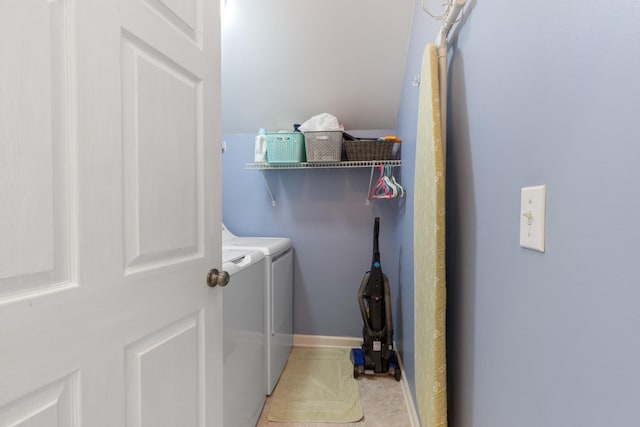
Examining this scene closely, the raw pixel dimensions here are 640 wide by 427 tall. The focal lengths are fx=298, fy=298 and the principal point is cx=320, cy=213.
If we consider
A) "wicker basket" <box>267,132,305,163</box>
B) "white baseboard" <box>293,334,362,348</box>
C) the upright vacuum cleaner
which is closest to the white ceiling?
"wicker basket" <box>267,132,305,163</box>

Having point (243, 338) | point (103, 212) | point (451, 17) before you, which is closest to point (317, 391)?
point (243, 338)

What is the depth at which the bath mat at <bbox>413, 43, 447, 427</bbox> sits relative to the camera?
817mm

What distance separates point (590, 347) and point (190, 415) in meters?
1.02

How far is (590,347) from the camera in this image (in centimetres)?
39

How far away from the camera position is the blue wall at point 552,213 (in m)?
0.34

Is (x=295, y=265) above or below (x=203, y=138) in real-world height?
below

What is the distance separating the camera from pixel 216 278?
1.00m

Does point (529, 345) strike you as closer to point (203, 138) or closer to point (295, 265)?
point (203, 138)

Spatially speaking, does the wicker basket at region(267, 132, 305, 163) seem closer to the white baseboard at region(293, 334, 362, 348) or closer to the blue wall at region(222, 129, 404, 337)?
the blue wall at region(222, 129, 404, 337)

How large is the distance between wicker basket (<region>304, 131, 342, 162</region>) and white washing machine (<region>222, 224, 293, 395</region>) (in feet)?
2.29

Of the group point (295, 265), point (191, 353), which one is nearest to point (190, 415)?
point (191, 353)

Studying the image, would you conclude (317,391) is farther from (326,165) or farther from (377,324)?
(326,165)

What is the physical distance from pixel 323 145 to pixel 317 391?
166cm

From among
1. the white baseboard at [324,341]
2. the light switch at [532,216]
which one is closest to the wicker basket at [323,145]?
the white baseboard at [324,341]
